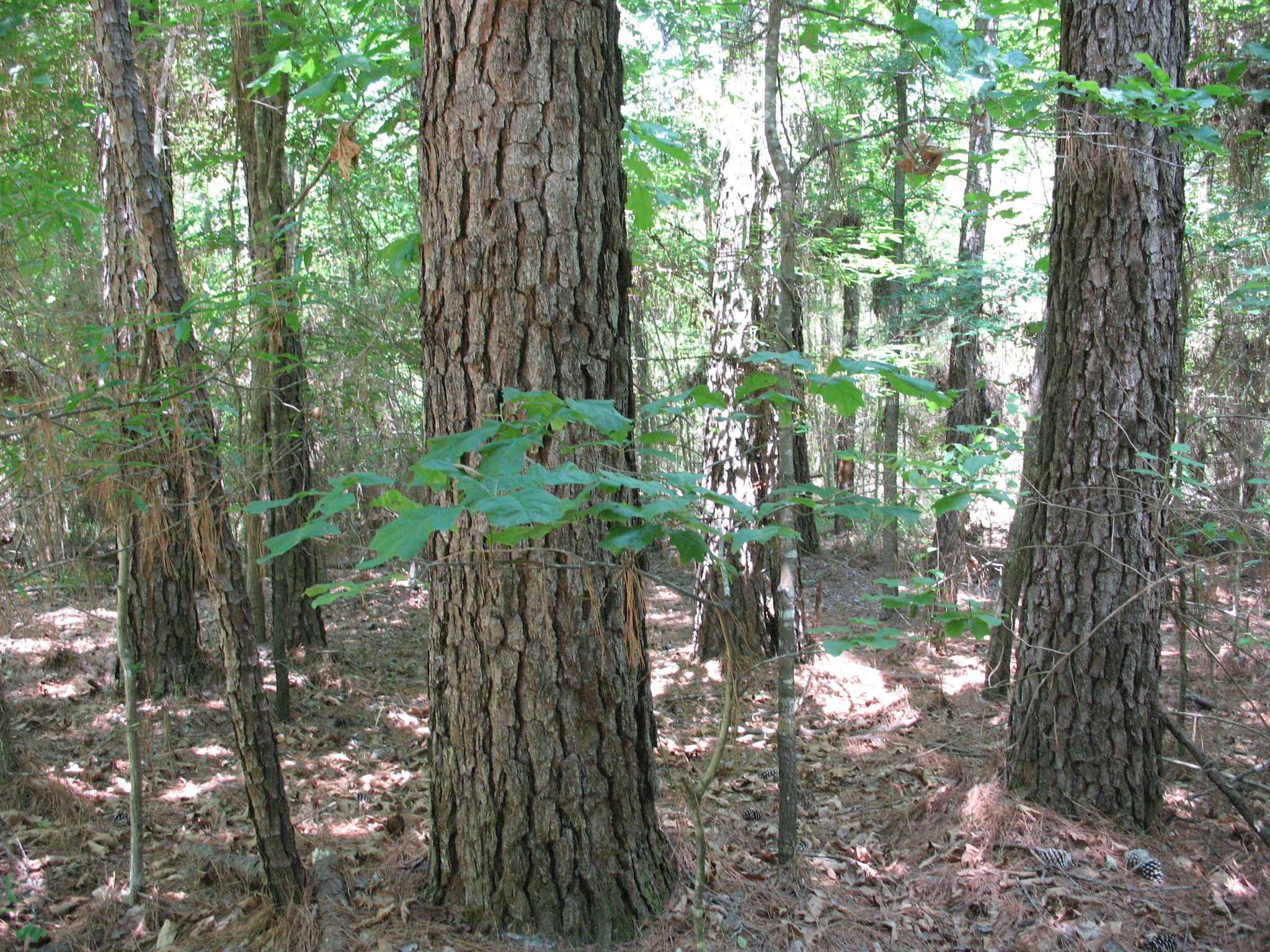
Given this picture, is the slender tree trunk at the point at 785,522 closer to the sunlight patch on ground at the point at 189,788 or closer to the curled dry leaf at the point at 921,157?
the curled dry leaf at the point at 921,157

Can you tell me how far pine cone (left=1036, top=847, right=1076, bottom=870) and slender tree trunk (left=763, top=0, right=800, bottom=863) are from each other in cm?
111

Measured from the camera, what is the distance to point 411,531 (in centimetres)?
121

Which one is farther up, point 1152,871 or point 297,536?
point 297,536

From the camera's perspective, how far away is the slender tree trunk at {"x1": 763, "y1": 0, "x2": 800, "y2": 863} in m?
3.37

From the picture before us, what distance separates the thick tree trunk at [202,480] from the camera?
2637mm

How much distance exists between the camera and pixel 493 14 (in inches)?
90.0

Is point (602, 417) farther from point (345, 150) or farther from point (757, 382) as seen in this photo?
point (345, 150)

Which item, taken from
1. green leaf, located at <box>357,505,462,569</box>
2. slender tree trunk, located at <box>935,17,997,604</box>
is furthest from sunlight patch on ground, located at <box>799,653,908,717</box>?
green leaf, located at <box>357,505,462,569</box>

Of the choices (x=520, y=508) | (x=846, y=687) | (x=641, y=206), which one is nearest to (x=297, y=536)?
(x=520, y=508)

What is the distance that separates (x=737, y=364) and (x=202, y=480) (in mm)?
4377

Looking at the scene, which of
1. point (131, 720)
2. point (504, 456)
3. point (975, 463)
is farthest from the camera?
point (131, 720)

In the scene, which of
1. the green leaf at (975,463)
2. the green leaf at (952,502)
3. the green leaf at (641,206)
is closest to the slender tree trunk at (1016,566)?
the green leaf at (975,463)

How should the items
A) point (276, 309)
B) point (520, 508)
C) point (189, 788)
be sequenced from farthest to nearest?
point (189, 788), point (276, 309), point (520, 508)

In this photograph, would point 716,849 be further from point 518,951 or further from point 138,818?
point 138,818
